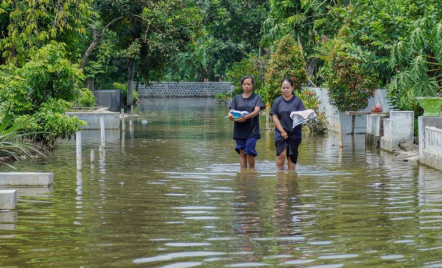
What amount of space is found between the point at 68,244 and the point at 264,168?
25.4ft

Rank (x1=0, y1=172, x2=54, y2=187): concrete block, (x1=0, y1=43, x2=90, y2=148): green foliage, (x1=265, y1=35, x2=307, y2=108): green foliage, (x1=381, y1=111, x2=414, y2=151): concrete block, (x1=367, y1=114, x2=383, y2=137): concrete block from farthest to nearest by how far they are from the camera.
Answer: (x1=265, y1=35, x2=307, y2=108): green foliage < (x1=367, y1=114, x2=383, y2=137): concrete block < (x1=381, y1=111, x2=414, y2=151): concrete block < (x1=0, y1=43, x2=90, y2=148): green foliage < (x1=0, y1=172, x2=54, y2=187): concrete block

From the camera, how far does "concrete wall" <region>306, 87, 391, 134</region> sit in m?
25.7

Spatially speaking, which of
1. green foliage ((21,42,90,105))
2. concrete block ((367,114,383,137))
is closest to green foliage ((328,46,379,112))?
concrete block ((367,114,383,137))

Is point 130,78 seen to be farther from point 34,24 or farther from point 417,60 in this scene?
point 34,24

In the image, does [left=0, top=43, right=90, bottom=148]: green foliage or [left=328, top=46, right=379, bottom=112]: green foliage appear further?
[left=328, top=46, right=379, bottom=112]: green foliage

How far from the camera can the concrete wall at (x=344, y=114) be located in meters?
25.7

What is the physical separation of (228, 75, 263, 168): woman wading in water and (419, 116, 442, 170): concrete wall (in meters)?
3.80

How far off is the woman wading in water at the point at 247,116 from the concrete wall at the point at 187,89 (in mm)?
60615

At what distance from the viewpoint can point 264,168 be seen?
15297 mm

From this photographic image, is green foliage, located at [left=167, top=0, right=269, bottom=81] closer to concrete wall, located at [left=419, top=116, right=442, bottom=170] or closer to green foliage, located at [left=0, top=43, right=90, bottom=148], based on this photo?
green foliage, located at [left=0, top=43, right=90, bottom=148]

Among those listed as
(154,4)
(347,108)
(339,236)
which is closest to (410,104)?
(347,108)

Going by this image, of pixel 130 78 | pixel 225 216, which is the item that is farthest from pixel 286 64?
pixel 225 216

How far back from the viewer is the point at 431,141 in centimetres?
1630

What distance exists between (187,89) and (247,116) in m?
62.1
